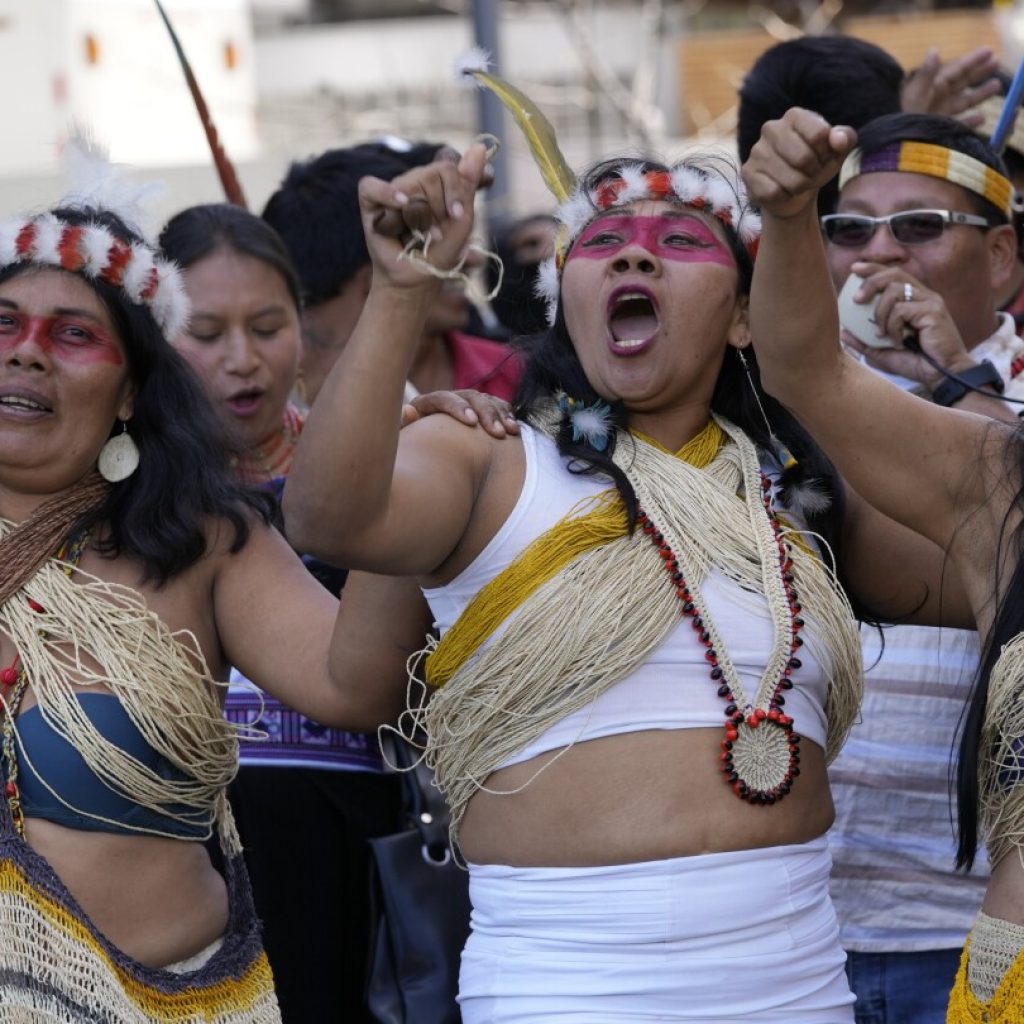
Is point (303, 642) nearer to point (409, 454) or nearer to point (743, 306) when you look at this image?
point (409, 454)

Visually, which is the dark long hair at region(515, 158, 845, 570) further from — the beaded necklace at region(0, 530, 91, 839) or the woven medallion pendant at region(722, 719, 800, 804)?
the beaded necklace at region(0, 530, 91, 839)

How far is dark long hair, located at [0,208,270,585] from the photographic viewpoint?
110 inches

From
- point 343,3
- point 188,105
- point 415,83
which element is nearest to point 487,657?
point 188,105

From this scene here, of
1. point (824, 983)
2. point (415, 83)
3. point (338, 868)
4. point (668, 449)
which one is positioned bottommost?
point (415, 83)

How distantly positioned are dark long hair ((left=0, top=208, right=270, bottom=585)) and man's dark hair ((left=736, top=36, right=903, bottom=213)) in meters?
1.77

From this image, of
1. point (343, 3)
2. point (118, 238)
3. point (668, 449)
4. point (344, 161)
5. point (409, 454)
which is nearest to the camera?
point (409, 454)

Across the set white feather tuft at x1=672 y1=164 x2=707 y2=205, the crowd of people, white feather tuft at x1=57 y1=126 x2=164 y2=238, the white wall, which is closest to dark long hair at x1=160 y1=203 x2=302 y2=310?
white feather tuft at x1=57 y1=126 x2=164 y2=238

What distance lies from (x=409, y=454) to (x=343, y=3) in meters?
16.2

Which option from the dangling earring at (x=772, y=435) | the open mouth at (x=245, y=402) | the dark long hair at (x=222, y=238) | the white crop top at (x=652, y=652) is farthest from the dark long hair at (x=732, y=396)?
the dark long hair at (x=222, y=238)

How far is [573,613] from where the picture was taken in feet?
8.03

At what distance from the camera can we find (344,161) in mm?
4398

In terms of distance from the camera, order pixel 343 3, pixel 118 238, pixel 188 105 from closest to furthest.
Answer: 1. pixel 118 238
2. pixel 188 105
3. pixel 343 3

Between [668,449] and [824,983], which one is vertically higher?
[668,449]

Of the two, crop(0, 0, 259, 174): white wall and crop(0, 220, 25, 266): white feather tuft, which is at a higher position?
crop(0, 220, 25, 266): white feather tuft
